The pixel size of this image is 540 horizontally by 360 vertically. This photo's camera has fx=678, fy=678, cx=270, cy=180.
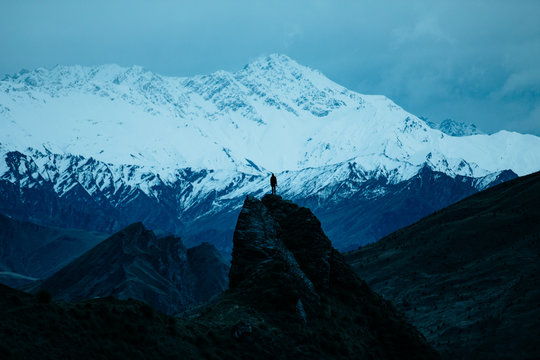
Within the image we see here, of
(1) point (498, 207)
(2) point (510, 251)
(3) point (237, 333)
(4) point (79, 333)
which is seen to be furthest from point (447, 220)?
(4) point (79, 333)

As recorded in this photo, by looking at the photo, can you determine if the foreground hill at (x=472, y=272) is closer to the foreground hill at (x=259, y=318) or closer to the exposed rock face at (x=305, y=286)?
the exposed rock face at (x=305, y=286)

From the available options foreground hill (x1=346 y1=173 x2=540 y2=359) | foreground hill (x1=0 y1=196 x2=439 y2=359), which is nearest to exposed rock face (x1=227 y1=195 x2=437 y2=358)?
foreground hill (x1=0 y1=196 x2=439 y2=359)

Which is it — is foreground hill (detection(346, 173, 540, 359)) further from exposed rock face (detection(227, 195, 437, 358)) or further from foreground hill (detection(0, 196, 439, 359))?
foreground hill (detection(0, 196, 439, 359))

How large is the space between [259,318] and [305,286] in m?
5.94

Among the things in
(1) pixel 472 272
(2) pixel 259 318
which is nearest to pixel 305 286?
(2) pixel 259 318

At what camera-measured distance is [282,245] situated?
5256cm

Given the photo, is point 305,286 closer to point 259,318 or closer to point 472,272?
point 259,318

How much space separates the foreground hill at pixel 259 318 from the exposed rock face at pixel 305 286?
81 mm

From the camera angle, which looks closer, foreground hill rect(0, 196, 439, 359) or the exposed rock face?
foreground hill rect(0, 196, 439, 359)

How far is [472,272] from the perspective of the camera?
290ft

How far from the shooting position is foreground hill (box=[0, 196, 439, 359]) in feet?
107

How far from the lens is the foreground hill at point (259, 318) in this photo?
107 ft

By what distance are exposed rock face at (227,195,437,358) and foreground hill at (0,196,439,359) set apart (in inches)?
3.2

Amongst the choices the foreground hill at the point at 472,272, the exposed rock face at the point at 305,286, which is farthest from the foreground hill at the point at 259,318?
the foreground hill at the point at 472,272
